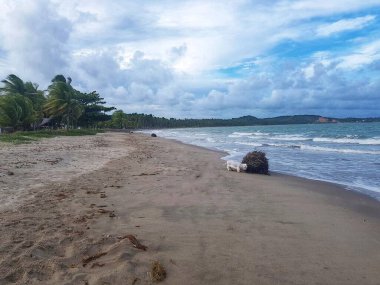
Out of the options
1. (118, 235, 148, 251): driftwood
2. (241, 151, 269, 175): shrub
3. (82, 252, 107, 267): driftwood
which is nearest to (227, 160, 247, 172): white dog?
(241, 151, 269, 175): shrub

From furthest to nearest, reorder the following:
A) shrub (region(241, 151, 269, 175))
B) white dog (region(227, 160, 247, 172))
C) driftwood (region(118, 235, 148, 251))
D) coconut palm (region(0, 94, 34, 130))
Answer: coconut palm (region(0, 94, 34, 130)), white dog (region(227, 160, 247, 172)), shrub (region(241, 151, 269, 175)), driftwood (region(118, 235, 148, 251))

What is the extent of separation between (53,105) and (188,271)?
48532mm

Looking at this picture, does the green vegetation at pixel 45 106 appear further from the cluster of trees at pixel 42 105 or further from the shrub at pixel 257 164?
the shrub at pixel 257 164

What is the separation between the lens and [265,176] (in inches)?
520

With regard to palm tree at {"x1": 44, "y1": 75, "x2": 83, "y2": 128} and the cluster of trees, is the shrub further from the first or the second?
palm tree at {"x1": 44, "y1": 75, "x2": 83, "y2": 128}

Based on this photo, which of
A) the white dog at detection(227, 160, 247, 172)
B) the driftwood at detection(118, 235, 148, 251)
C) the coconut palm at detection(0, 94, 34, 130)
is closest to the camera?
the driftwood at detection(118, 235, 148, 251)

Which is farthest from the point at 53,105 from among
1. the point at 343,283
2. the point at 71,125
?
the point at 343,283

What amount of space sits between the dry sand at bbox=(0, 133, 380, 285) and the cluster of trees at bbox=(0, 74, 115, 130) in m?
31.6

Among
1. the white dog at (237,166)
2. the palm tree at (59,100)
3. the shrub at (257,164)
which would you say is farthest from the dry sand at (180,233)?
the palm tree at (59,100)

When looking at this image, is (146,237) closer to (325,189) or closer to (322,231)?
(322,231)

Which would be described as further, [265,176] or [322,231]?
[265,176]

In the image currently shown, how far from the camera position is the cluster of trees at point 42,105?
37.7 metres

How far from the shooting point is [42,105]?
51.6 m

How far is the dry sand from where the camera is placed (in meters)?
4.02
